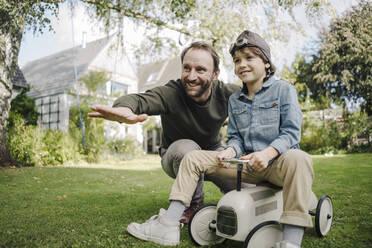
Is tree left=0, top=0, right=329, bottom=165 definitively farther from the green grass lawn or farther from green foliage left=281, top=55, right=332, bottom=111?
green foliage left=281, top=55, right=332, bottom=111

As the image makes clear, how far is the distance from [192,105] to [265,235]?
1.29 m

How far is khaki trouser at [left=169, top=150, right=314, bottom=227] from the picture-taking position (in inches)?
63.0

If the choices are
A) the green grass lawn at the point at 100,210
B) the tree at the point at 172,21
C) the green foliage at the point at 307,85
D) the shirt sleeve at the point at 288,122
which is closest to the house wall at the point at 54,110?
the tree at the point at 172,21

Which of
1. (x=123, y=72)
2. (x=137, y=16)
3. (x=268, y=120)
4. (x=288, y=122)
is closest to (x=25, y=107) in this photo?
(x=123, y=72)

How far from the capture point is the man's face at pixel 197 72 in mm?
2465

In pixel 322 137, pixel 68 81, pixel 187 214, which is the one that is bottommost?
pixel 187 214

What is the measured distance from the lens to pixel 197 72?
2.48m

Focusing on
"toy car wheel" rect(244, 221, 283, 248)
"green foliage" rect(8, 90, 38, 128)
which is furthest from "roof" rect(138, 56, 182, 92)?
"toy car wheel" rect(244, 221, 283, 248)

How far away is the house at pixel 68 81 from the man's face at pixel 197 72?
10.1 m

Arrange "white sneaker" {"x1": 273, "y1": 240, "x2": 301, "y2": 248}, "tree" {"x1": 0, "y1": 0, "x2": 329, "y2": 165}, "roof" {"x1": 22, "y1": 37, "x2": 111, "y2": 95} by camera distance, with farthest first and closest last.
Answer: "roof" {"x1": 22, "y1": 37, "x2": 111, "y2": 95}, "tree" {"x1": 0, "y1": 0, "x2": 329, "y2": 165}, "white sneaker" {"x1": 273, "y1": 240, "x2": 301, "y2": 248}

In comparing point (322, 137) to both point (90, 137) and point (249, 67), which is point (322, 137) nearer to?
point (90, 137)

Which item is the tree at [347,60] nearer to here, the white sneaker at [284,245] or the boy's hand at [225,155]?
the boy's hand at [225,155]

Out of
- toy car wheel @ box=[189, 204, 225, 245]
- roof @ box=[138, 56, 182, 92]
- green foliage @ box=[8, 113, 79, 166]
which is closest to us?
toy car wheel @ box=[189, 204, 225, 245]

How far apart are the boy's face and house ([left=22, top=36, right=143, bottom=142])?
10.6 metres
